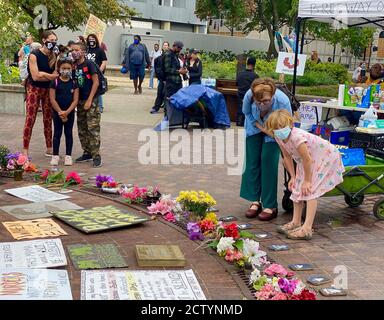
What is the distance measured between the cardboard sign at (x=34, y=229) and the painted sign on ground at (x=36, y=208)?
19 centimetres

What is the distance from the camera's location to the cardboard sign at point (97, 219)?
18.2 ft

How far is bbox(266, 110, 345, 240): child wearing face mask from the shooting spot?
5453mm

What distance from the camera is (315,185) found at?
18.5 ft

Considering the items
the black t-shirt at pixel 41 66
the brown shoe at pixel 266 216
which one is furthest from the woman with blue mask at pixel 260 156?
the black t-shirt at pixel 41 66

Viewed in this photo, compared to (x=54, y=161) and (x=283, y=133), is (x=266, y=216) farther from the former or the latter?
(x=54, y=161)

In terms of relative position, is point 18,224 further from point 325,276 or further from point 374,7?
point 374,7

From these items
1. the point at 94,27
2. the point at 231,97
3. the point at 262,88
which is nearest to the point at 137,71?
→ the point at 231,97

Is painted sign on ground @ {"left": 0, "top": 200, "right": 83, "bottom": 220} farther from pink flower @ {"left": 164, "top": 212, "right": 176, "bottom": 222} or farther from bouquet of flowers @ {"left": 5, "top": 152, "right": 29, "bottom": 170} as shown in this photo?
bouquet of flowers @ {"left": 5, "top": 152, "right": 29, "bottom": 170}

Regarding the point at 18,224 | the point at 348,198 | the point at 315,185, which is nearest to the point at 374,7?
the point at 348,198

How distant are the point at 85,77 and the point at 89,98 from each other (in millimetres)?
307

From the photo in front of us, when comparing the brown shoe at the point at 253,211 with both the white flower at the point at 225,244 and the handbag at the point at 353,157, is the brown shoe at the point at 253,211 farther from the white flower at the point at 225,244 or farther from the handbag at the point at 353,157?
the white flower at the point at 225,244

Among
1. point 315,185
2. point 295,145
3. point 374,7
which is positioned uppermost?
point 374,7

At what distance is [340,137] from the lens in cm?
952

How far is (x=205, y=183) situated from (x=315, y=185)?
227cm
